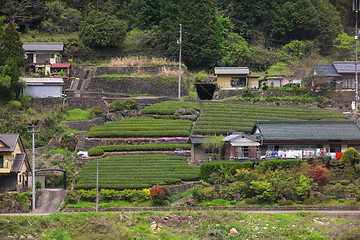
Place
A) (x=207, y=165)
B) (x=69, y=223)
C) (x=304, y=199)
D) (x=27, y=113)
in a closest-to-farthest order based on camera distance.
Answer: (x=69, y=223) < (x=304, y=199) < (x=207, y=165) < (x=27, y=113)

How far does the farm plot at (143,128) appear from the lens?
60.4m

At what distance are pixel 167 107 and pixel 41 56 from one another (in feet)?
72.3

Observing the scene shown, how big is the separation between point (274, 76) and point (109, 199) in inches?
1447

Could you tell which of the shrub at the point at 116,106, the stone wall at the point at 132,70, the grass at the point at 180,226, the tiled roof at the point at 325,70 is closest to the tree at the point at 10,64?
the shrub at the point at 116,106

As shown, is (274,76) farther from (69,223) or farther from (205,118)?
(69,223)

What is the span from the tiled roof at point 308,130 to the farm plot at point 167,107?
34.7 feet

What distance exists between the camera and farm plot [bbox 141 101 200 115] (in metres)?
65.8

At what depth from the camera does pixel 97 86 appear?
73.8 meters

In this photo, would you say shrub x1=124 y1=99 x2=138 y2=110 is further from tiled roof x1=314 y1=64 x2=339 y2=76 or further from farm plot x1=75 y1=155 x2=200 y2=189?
tiled roof x1=314 y1=64 x2=339 y2=76

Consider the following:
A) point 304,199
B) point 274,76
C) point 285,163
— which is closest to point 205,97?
point 274,76

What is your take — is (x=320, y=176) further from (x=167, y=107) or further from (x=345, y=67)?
(x=345, y=67)

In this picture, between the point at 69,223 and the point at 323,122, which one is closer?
the point at 69,223

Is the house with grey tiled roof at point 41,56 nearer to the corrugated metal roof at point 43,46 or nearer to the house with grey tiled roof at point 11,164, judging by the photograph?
the corrugated metal roof at point 43,46

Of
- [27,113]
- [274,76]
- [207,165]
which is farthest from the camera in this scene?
[274,76]
